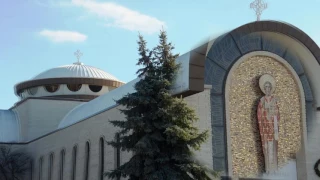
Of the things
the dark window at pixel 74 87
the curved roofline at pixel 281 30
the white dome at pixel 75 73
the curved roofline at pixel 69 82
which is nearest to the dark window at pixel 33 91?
the curved roofline at pixel 69 82

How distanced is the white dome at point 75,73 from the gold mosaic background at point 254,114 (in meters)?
18.8

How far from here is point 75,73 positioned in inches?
1554

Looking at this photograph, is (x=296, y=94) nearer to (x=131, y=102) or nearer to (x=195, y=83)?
(x=195, y=83)

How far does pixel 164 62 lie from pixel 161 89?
1088 millimetres

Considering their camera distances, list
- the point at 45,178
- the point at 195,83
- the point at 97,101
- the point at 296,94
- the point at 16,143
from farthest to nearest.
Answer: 1. the point at 16,143
2. the point at 45,178
3. the point at 97,101
4. the point at 296,94
5. the point at 195,83

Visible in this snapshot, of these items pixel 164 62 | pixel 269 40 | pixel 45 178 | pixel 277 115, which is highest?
pixel 269 40

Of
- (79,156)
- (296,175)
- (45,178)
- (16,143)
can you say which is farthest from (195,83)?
(16,143)

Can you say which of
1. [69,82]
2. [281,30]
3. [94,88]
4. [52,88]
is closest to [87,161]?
[281,30]

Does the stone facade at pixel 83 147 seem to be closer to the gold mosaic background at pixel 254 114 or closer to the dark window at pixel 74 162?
the dark window at pixel 74 162

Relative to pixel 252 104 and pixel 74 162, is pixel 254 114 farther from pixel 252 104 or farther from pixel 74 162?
pixel 74 162

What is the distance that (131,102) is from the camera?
60.5 feet

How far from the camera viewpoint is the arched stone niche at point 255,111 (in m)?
21.4

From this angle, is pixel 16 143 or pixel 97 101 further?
pixel 16 143

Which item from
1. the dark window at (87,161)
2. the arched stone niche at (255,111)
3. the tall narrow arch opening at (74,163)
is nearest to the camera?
the arched stone niche at (255,111)
